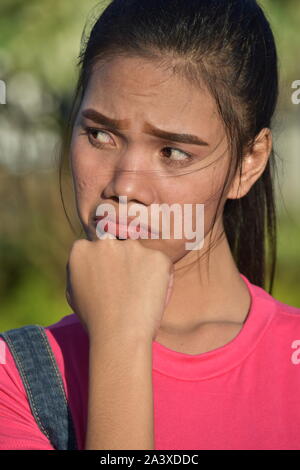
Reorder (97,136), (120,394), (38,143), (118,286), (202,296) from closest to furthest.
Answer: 1. (120,394)
2. (118,286)
3. (97,136)
4. (202,296)
5. (38,143)

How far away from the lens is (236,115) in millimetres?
2746

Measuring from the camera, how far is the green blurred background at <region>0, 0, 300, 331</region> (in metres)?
6.46

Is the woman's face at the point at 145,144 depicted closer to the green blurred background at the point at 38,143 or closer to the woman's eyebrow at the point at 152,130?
the woman's eyebrow at the point at 152,130

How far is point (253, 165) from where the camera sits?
291 centimetres

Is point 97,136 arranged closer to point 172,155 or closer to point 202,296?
point 172,155

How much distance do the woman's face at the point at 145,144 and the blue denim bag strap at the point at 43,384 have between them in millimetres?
399

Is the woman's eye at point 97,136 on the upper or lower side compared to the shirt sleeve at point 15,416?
upper

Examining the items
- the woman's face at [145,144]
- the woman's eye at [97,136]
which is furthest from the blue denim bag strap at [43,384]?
the woman's eye at [97,136]

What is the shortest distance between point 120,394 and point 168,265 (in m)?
0.47

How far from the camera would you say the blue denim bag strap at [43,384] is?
2.45m

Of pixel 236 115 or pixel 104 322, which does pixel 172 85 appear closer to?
pixel 236 115

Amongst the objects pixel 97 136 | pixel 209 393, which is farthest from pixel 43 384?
pixel 97 136

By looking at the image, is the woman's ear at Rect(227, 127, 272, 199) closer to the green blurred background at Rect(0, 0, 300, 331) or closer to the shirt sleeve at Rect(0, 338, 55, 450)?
the shirt sleeve at Rect(0, 338, 55, 450)

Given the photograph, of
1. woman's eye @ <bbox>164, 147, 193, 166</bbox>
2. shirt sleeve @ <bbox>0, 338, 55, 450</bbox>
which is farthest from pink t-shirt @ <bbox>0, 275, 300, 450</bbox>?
woman's eye @ <bbox>164, 147, 193, 166</bbox>
